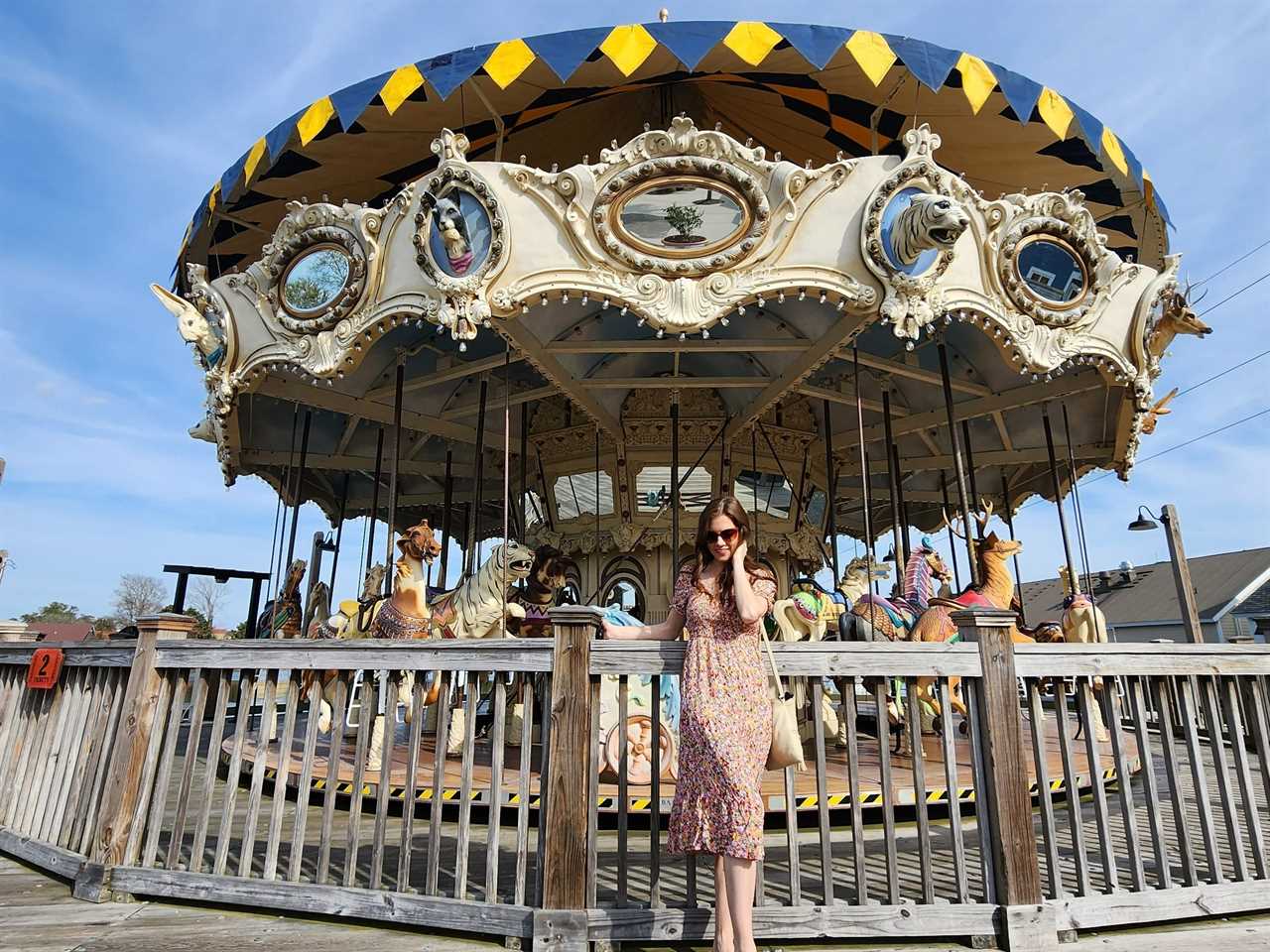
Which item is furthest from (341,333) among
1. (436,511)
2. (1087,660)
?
(436,511)

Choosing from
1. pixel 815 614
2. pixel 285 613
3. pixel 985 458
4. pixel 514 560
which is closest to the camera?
pixel 514 560

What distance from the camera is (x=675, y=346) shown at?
755 centimetres

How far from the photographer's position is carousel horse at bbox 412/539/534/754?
6695mm

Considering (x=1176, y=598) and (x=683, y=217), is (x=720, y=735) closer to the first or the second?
(x=683, y=217)

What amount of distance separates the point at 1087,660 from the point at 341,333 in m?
5.96

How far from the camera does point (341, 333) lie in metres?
6.54

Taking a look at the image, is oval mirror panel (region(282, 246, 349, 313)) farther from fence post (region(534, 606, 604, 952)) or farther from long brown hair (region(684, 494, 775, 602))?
long brown hair (region(684, 494, 775, 602))

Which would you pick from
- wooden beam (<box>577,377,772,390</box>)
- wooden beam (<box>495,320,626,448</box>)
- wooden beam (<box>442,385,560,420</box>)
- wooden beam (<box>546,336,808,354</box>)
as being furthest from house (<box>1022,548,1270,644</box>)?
wooden beam (<box>442,385,560,420</box>)

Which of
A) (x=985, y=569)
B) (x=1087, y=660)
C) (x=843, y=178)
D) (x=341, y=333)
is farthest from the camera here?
(x=985, y=569)

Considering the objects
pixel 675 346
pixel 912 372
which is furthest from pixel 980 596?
pixel 675 346

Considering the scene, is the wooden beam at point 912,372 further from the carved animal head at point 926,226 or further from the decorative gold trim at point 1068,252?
the carved animal head at point 926,226

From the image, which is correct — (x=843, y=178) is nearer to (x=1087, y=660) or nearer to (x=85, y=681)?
(x=1087, y=660)

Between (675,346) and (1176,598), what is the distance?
33178mm

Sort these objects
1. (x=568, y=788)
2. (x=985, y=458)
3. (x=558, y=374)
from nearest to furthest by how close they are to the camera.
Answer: (x=568, y=788) → (x=558, y=374) → (x=985, y=458)
